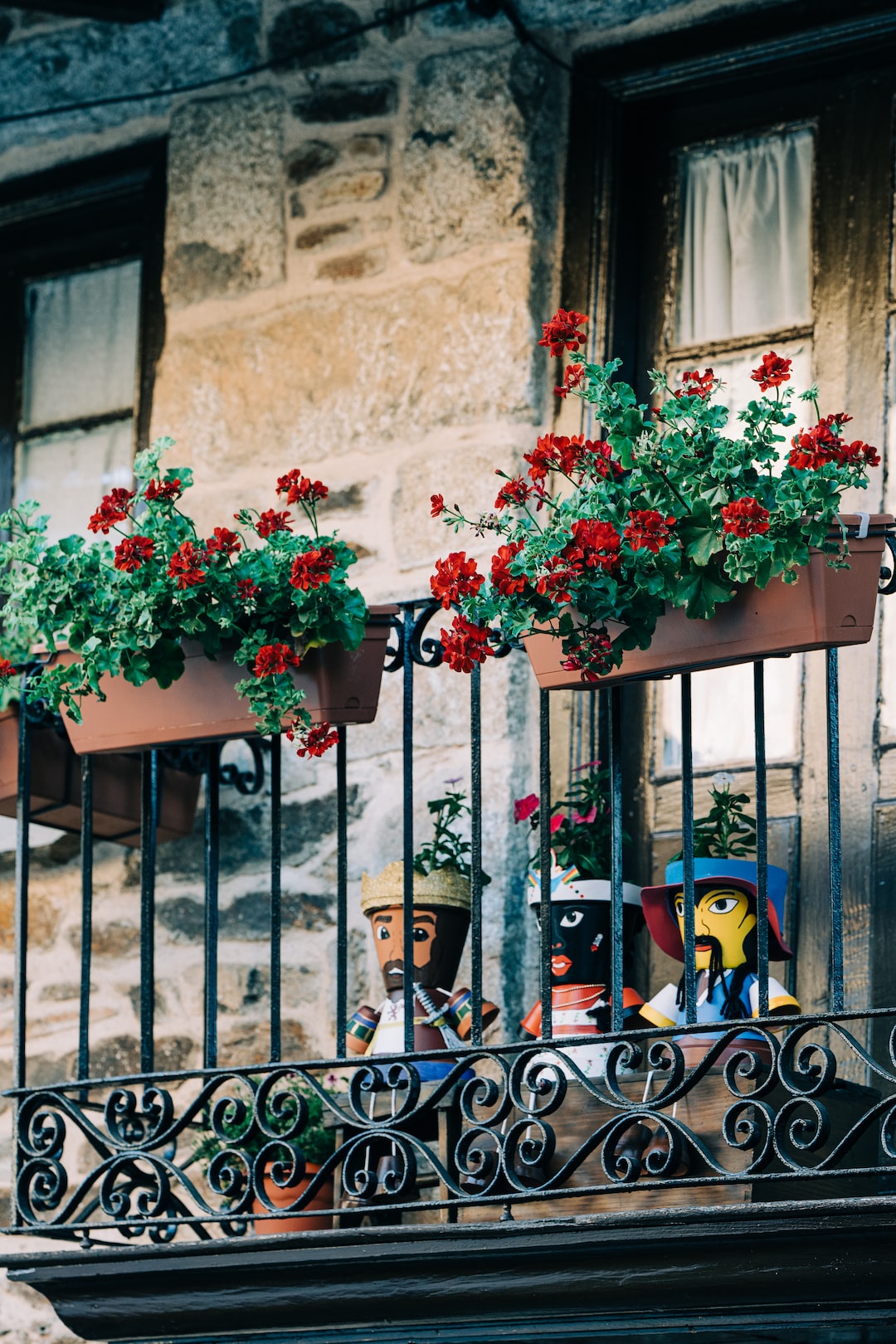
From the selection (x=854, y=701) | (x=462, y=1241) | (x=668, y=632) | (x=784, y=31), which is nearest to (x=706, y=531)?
(x=668, y=632)

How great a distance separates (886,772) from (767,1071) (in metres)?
0.82

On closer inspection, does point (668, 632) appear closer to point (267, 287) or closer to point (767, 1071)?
point (767, 1071)

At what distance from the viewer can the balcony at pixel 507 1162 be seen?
3.78m

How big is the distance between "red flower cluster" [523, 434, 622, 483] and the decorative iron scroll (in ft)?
3.17

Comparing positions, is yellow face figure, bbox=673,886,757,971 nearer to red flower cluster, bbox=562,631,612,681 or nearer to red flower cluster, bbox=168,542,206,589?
red flower cluster, bbox=562,631,612,681

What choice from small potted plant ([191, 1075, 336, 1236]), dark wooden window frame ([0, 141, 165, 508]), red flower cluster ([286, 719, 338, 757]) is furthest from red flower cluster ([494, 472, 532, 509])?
dark wooden window frame ([0, 141, 165, 508])

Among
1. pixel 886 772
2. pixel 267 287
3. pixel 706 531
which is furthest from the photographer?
pixel 267 287

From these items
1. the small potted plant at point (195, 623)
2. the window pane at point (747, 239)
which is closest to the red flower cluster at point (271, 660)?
the small potted plant at point (195, 623)

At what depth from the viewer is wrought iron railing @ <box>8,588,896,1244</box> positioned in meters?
3.80

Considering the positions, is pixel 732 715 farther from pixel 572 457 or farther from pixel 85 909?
pixel 85 909

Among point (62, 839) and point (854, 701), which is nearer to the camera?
point (854, 701)

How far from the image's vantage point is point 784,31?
4953 millimetres

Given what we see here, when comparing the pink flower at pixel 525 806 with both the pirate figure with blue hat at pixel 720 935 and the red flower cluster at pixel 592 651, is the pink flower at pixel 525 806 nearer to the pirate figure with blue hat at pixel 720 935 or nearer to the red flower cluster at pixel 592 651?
the pirate figure with blue hat at pixel 720 935

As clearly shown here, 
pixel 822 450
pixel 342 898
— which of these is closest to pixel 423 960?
pixel 342 898
